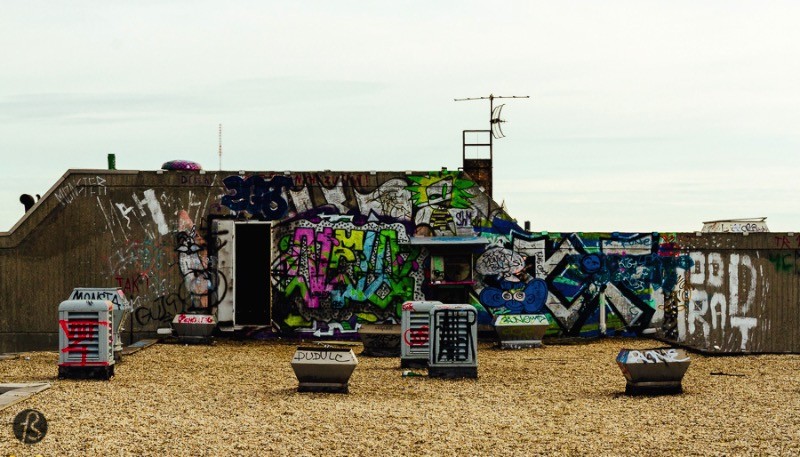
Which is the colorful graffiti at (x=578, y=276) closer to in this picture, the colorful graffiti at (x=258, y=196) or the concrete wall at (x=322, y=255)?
the concrete wall at (x=322, y=255)

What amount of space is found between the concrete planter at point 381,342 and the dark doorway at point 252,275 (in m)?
5.47

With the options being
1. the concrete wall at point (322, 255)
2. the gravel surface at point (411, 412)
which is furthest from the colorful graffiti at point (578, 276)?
the gravel surface at point (411, 412)

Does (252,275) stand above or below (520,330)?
above

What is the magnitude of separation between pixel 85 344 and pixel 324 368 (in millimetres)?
4560

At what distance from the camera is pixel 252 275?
30.1 metres

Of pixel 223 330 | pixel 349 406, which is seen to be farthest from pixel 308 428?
pixel 223 330

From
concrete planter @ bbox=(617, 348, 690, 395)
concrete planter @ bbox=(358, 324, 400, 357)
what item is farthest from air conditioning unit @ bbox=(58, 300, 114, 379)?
concrete planter @ bbox=(617, 348, 690, 395)

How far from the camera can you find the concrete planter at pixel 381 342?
25.2 metres

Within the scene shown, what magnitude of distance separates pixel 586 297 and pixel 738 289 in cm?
413

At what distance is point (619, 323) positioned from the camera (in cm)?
3050

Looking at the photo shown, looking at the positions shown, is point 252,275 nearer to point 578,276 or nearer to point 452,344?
point 578,276

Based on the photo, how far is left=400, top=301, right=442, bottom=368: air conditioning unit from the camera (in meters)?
22.7

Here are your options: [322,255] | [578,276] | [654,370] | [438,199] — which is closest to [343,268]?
[322,255]

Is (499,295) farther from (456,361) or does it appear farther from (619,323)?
(456,361)
